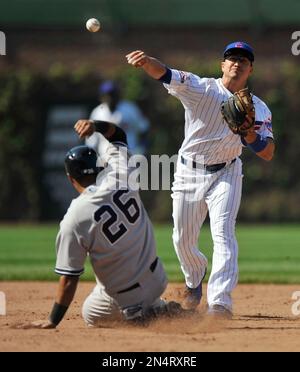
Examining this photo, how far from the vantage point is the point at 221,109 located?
5930 millimetres

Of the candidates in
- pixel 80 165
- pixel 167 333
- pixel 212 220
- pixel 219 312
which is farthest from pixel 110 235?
pixel 212 220

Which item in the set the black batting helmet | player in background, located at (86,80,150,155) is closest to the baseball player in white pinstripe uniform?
the black batting helmet

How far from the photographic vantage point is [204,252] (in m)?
11.0

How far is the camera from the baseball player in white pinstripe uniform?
19.5 ft

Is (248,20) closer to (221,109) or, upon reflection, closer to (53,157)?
(53,157)

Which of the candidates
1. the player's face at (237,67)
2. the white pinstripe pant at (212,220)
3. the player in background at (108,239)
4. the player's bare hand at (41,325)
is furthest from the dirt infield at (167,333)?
the player's face at (237,67)

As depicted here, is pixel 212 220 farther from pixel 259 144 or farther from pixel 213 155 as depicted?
pixel 259 144

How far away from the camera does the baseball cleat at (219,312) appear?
18.6 ft

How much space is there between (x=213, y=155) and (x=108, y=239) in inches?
58.0

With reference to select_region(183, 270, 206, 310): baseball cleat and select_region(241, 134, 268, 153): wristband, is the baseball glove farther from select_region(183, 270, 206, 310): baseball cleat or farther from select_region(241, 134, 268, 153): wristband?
select_region(183, 270, 206, 310): baseball cleat

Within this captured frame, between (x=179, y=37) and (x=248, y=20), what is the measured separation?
154 cm

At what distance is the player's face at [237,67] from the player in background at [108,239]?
1.26 meters

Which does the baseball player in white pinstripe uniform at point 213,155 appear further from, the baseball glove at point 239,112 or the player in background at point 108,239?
the player in background at point 108,239
